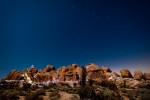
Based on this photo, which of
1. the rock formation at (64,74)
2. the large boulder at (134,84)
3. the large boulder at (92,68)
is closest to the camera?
the large boulder at (134,84)

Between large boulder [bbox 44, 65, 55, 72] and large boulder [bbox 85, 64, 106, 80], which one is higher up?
large boulder [bbox 44, 65, 55, 72]

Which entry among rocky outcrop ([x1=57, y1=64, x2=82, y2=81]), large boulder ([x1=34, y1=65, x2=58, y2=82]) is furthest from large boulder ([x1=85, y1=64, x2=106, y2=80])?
large boulder ([x1=34, y1=65, x2=58, y2=82])

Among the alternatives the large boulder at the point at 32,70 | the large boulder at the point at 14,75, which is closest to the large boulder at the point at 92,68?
the large boulder at the point at 32,70

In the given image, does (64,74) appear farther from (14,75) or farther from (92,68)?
(14,75)

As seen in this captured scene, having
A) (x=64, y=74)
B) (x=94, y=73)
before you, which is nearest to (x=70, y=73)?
(x=64, y=74)

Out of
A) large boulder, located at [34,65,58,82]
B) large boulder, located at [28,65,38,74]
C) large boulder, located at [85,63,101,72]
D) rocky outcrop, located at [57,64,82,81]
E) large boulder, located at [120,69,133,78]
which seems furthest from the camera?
large boulder, located at [28,65,38,74]

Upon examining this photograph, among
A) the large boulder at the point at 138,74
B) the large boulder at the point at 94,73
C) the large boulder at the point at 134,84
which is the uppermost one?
the large boulder at the point at 94,73

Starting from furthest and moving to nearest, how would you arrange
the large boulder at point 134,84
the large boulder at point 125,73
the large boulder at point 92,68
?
the large boulder at point 92,68 → the large boulder at point 125,73 → the large boulder at point 134,84

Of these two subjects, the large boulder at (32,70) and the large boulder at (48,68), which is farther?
the large boulder at (32,70)

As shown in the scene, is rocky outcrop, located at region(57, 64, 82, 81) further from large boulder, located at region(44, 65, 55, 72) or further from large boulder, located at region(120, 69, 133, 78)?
large boulder, located at region(120, 69, 133, 78)

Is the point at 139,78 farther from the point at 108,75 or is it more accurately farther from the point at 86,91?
the point at 86,91

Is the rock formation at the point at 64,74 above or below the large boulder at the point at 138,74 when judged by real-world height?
above

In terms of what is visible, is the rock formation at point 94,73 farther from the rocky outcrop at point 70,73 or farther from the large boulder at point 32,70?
the large boulder at point 32,70

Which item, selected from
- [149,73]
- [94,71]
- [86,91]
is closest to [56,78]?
→ [94,71]
